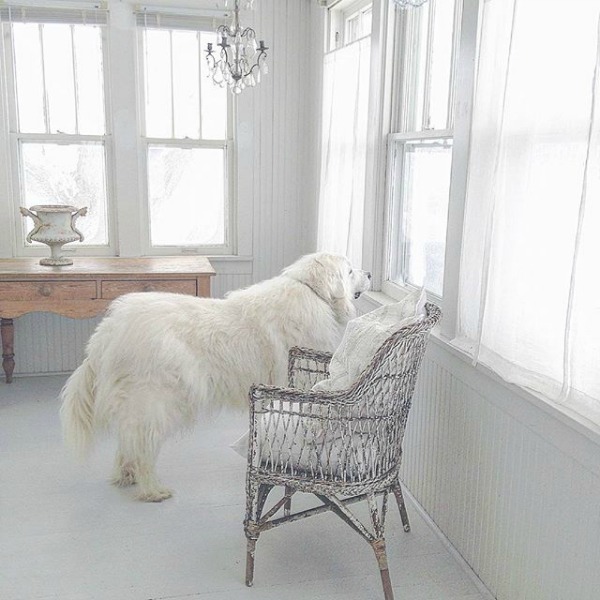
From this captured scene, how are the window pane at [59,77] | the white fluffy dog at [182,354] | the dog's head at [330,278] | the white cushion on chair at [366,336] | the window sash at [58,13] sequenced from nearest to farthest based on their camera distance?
the white cushion on chair at [366,336]
the white fluffy dog at [182,354]
the dog's head at [330,278]
the window sash at [58,13]
the window pane at [59,77]

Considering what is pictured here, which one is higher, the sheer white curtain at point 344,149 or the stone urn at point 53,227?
the sheer white curtain at point 344,149

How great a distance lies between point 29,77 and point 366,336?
298 centimetres

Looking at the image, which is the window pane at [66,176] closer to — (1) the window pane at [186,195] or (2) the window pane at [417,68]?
(1) the window pane at [186,195]

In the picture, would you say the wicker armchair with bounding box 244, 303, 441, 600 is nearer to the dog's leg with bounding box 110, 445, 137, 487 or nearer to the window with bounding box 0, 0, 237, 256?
the dog's leg with bounding box 110, 445, 137, 487

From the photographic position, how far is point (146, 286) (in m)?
3.57

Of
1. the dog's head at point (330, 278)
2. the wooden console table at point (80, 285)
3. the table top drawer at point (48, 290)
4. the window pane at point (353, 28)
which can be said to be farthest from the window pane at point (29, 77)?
the dog's head at point (330, 278)

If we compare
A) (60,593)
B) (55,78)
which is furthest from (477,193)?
(55,78)

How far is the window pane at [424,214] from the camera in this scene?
2.59 m

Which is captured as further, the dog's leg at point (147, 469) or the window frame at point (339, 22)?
the window frame at point (339, 22)

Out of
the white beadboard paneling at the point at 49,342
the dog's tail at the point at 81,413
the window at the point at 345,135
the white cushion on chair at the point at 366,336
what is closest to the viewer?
the white cushion on chair at the point at 366,336

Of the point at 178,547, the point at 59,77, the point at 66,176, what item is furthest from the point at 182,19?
the point at 178,547

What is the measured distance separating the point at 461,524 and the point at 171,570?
39.6 inches

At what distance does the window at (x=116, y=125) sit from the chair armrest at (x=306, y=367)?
2002 millimetres

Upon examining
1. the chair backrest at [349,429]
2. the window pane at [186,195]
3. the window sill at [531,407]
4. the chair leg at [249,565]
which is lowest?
the chair leg at [249,565]
